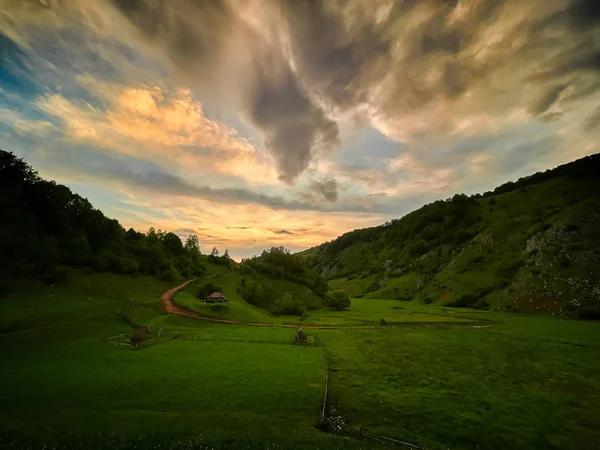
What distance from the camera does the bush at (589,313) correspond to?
7256 centimetres

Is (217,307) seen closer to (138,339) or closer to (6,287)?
(138,339)

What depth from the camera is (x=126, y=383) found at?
2859 centimetres

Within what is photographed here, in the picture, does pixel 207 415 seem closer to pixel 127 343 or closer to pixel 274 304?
pixel 127 343

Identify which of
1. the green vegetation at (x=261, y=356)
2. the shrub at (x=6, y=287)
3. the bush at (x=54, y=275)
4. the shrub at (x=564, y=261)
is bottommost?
the green vegetation at (x=261, y=356)

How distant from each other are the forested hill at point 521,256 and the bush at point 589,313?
1.66m

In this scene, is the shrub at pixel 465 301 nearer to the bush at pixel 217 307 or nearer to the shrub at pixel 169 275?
the bush at pixel 217 307

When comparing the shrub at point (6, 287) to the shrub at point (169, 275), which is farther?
the shrub at point (169, 275)

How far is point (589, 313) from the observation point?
73.3 metres

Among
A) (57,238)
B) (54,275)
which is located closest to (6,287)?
(54,275)

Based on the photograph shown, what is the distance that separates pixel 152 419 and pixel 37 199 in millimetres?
103861

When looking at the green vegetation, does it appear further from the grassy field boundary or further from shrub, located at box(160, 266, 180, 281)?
shrub, located at box(160, 266, 180, 281)

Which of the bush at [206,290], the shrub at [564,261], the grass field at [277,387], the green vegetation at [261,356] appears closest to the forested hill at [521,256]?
the shrub at [564,261]

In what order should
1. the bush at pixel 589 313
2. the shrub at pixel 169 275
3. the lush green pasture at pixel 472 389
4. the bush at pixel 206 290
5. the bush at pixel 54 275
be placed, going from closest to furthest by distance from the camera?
the lush green pasture at pixel 472 389, the bush at pixel 54 275, the bush at pixel 589 313, the bush at pixel 206 290, the shrub at pixel 169 275

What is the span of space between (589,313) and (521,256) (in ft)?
142
